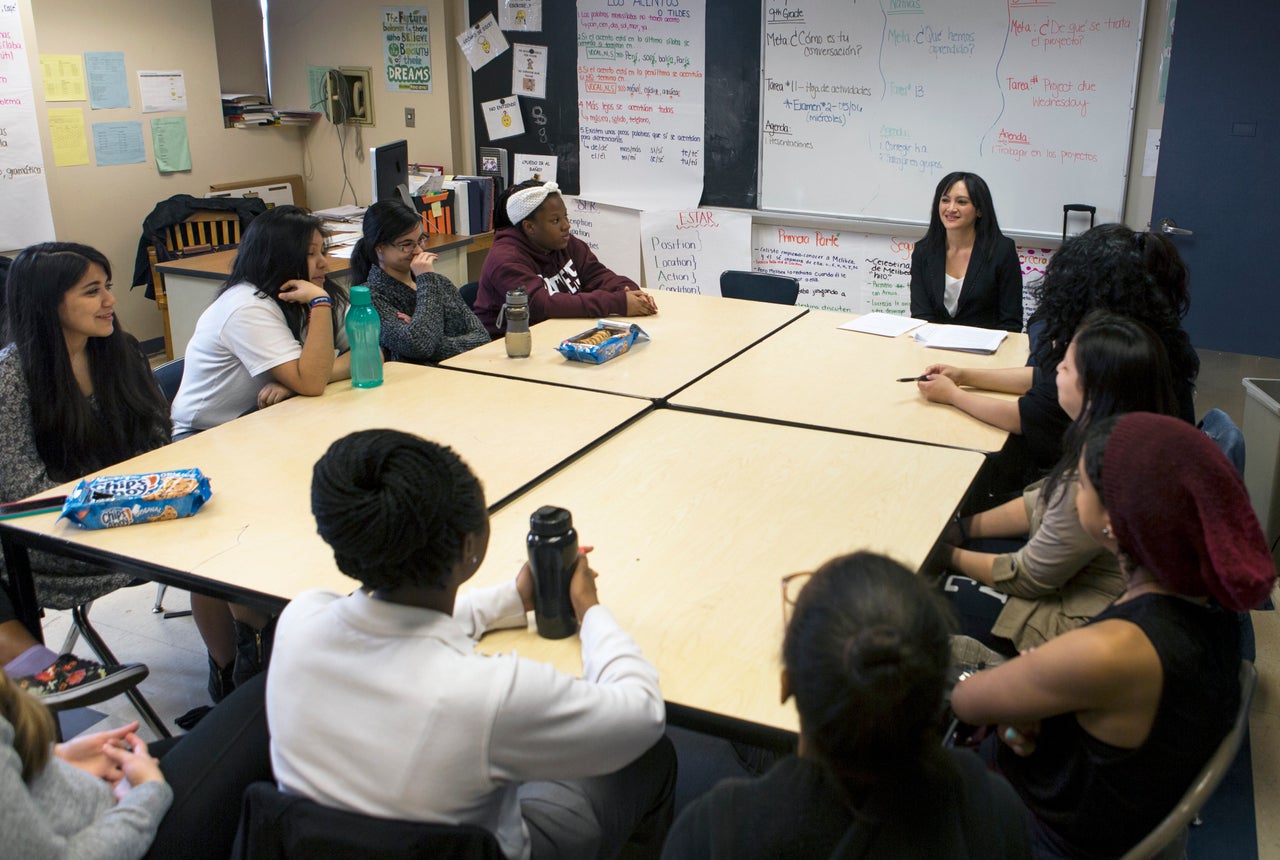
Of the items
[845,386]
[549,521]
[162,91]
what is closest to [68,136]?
[162,91]

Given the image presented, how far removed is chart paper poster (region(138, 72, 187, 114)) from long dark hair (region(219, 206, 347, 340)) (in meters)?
3.12

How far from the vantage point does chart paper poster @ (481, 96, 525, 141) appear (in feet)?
18.4

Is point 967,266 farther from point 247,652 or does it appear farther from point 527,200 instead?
point 247,652

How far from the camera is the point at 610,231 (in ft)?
18.2

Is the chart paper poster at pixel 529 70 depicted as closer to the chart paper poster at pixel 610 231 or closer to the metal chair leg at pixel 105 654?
the chart paper poster at pixel 610 231

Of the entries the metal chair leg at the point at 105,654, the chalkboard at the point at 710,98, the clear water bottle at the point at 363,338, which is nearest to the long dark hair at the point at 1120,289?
the clear water bottle at the point at 363,338

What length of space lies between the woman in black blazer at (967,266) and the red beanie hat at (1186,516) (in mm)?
2466

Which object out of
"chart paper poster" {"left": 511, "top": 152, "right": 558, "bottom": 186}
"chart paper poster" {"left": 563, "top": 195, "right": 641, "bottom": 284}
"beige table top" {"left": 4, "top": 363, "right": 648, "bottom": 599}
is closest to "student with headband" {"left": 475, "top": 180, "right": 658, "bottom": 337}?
"beige table top" {"left": 4, "top": 363, "right": 648, "bottom": 599}

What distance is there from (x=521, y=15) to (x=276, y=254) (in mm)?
3219

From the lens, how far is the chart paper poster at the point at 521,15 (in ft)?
17.7

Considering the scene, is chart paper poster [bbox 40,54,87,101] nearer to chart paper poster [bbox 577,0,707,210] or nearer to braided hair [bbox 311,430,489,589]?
chart paper poster [bbox 577,0,707,210]

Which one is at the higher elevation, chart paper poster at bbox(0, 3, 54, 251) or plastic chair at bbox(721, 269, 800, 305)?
chart paper poster at bbox(0, 3, 54, 251)

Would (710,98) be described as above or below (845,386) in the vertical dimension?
above

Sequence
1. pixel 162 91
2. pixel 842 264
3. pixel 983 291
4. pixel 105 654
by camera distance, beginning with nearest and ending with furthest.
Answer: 1. pixel 105 654
2. pixel 983 291
3. pixel 842 264
4. pixel 162 91
